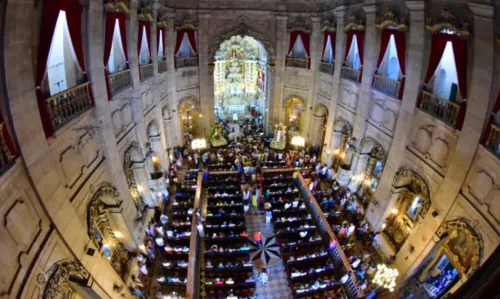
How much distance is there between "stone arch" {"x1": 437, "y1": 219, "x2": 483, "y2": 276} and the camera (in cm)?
871

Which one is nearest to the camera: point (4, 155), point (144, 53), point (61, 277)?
point (4, 155)

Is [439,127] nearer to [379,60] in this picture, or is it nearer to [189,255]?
[379,60]

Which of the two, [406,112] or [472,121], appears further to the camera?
[406,112]

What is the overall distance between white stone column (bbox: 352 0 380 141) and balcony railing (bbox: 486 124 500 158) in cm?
667

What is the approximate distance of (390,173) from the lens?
13.0 meters

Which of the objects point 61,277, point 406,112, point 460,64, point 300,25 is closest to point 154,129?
point 61,277

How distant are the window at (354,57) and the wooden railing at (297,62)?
3.56 m

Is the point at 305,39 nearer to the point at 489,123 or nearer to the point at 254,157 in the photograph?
the point at 254,157

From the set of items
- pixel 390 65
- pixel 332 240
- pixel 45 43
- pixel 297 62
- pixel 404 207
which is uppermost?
pixel 297 62

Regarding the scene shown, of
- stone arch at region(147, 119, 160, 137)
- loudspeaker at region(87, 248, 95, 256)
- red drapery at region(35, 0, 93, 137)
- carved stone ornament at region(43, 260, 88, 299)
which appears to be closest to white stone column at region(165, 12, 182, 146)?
stone arch at region(147, 119, 160, 137)

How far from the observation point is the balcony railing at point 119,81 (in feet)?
36.8

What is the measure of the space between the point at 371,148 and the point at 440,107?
4951mm

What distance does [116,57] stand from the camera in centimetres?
1303

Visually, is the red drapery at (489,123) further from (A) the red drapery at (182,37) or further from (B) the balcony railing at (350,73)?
(A) the red drapery at (182,37)
